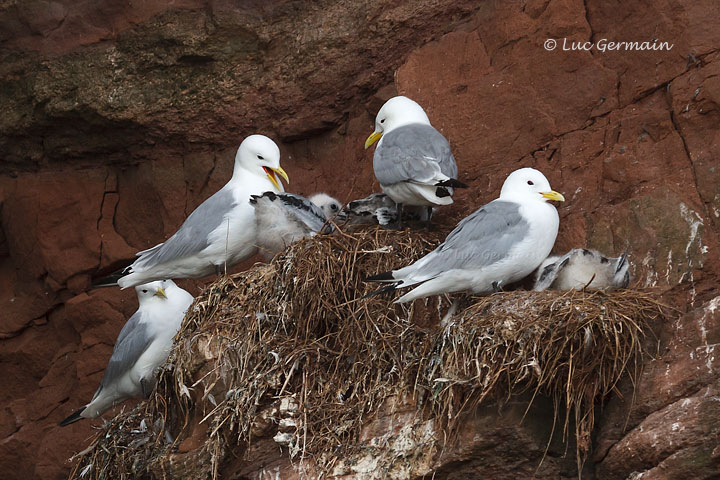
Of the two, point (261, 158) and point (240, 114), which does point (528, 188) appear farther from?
point (240, 114)

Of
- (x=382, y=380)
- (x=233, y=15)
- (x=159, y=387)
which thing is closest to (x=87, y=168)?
(x=233, y=15)

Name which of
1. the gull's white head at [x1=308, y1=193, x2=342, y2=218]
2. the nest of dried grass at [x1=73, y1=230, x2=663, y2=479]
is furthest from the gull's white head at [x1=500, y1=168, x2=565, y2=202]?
the gull's white head at [x1=308, y1=193, x2=342, y2=218]

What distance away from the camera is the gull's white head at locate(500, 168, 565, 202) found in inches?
226

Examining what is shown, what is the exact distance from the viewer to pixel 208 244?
20.9 feet

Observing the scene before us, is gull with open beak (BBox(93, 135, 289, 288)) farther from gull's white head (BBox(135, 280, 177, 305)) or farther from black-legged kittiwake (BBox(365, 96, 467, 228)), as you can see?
black-legged kittiwake (BBox(365, 96, 467, 228))

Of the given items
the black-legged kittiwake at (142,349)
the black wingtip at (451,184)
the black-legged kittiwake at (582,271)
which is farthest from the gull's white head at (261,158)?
the black-legged kittiwake at (582,271)

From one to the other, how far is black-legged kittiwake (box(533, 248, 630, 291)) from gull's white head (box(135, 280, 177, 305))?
255 cm

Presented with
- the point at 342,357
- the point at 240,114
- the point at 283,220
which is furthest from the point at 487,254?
the point at 240,114

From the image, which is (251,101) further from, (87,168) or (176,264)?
(176,264)

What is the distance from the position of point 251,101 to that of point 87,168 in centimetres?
148

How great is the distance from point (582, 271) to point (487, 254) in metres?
0.50

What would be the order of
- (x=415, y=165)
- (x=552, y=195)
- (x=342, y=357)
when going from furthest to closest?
(x=415, y=165) → (x=552, y=195) → (x=342, y=357)

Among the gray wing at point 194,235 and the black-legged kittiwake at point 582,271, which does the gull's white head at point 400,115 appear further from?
the black-legged kittiwake at point 582,271

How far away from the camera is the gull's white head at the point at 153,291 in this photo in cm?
682
